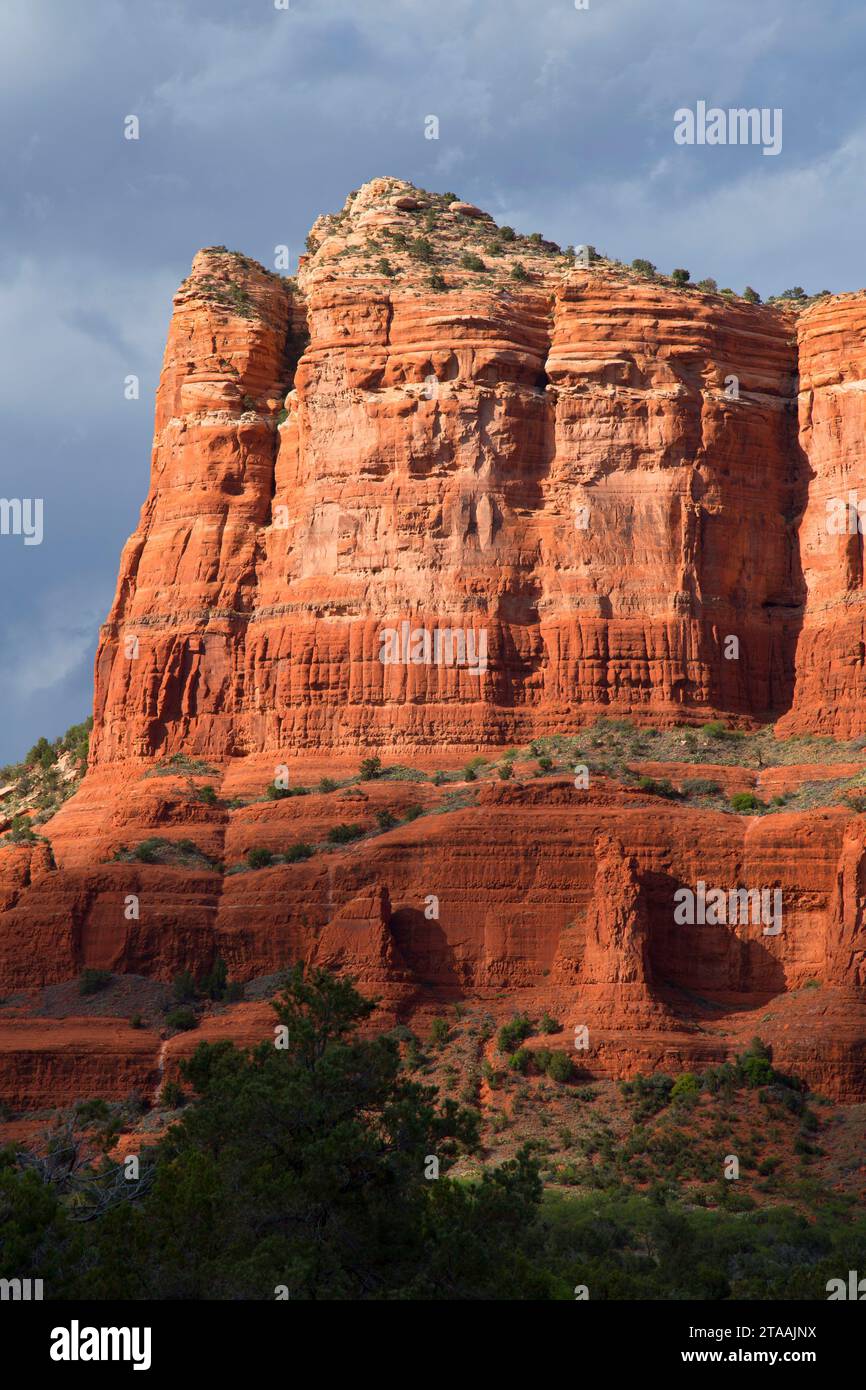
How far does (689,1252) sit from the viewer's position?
5712 centimetres

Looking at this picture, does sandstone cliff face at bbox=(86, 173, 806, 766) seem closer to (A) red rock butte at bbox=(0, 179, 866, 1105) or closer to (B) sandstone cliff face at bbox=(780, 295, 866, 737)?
(A) red rock butte at bbox=(0, 179, 866, 1105)

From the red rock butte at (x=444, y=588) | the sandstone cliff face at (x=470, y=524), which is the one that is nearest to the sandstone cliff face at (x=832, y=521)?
the red rock butte at (x=444, y=588)

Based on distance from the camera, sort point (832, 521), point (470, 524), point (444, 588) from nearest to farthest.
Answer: point (444, 588), point (470, 524), point (832, 521)

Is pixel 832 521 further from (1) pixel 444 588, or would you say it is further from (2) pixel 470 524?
(1) pixel 444 588

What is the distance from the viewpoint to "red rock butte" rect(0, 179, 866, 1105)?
80812 millimetres

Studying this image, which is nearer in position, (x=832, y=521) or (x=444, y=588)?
(x=444, y=588)

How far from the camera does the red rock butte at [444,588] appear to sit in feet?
265

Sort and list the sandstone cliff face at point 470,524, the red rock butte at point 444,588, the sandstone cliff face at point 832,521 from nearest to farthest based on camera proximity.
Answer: the red rock butte at point 444,588 < the sandstone cliff face at point 832,521 < the sandstone cliff face at point 470,524

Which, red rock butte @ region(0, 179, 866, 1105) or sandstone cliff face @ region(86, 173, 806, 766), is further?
sandstone cliff face @ region(86, 173, 806, 766)

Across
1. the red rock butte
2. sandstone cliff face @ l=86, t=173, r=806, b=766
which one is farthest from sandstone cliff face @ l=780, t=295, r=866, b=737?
sandstone cliff face @ l=86, t=173, r=806, b=766

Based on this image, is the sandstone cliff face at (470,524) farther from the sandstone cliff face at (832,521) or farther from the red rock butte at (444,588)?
the sandstone cliff face at (832,521)

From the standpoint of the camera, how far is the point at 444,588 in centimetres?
9444

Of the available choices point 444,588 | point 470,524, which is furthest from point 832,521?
point 444,588
